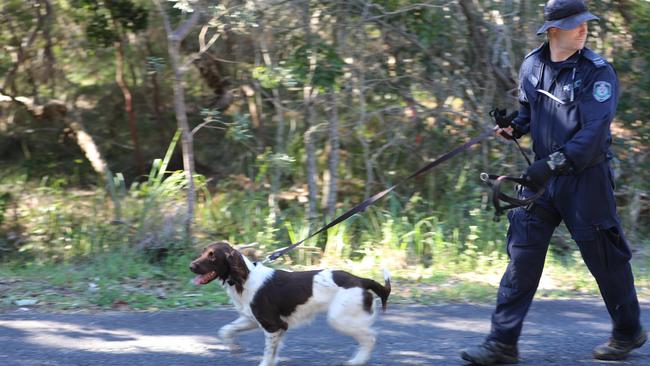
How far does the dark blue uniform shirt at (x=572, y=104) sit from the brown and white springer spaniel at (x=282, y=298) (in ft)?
4.46

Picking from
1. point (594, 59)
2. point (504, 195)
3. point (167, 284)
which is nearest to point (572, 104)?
point (594, 59)

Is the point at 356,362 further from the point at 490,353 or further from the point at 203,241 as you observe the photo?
the point at 203,241

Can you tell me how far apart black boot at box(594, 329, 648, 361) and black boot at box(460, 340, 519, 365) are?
544 millimetres

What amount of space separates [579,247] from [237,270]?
6.40ft

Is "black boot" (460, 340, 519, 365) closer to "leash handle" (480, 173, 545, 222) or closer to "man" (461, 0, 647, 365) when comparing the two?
"man" (461, 0, 647, 365)

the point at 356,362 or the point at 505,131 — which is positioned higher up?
the point at 505,131

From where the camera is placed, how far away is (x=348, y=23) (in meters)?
8.24

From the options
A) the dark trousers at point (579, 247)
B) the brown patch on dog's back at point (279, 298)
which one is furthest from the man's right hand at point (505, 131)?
the brown patch on dog's back at point (279, 298)

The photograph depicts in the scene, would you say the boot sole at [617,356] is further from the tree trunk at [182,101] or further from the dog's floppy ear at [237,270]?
the tree trunk at [182,101]

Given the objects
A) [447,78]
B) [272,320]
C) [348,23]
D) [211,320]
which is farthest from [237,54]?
[272,320]

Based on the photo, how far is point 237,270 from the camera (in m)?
4.34

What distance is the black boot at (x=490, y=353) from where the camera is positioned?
441 centimetres

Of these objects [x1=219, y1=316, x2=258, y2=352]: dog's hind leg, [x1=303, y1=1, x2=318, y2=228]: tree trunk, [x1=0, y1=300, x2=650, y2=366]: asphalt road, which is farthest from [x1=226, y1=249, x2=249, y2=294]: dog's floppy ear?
[x1=303, y1=1, x2=318, y2=228]: tree trunk

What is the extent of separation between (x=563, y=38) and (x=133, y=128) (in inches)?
329
